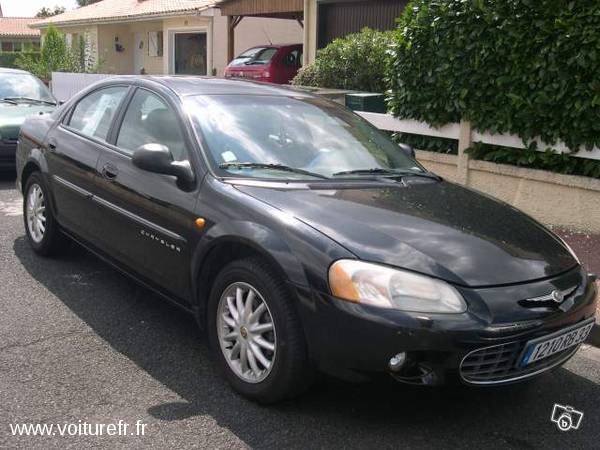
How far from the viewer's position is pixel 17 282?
507 cm

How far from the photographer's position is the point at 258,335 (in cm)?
333

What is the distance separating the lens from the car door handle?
4.43 metres

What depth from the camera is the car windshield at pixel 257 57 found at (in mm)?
17312

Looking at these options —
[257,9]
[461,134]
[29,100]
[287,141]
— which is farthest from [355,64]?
[257,9]

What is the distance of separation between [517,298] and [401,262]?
53 centimetres

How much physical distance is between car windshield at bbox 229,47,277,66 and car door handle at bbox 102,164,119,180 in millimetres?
13064

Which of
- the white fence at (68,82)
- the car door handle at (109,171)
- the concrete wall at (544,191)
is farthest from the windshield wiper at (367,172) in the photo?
the white fence at (68,82)

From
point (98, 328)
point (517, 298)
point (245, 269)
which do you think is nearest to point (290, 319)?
point (245, 269)

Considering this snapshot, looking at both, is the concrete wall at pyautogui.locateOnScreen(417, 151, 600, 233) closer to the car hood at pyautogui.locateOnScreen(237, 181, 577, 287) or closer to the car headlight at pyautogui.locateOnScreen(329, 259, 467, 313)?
the car hood at pyautogui.locateOnScreen(237, 181, 577, 287)

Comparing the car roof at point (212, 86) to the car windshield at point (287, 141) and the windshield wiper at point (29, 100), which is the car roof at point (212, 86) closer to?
the car windshield at point (287, 141)

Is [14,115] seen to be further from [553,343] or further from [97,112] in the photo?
[553,343]

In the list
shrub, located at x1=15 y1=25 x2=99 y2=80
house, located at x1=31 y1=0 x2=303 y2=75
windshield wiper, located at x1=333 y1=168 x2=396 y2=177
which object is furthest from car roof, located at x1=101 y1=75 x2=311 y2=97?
shrub, located at x1=15 y1=25 x2=99 y2=80

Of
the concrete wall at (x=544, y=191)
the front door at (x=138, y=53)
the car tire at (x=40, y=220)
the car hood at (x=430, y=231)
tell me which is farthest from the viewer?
the front door at (x=138, y=53)

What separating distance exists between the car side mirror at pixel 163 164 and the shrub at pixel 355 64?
23.6 feet
